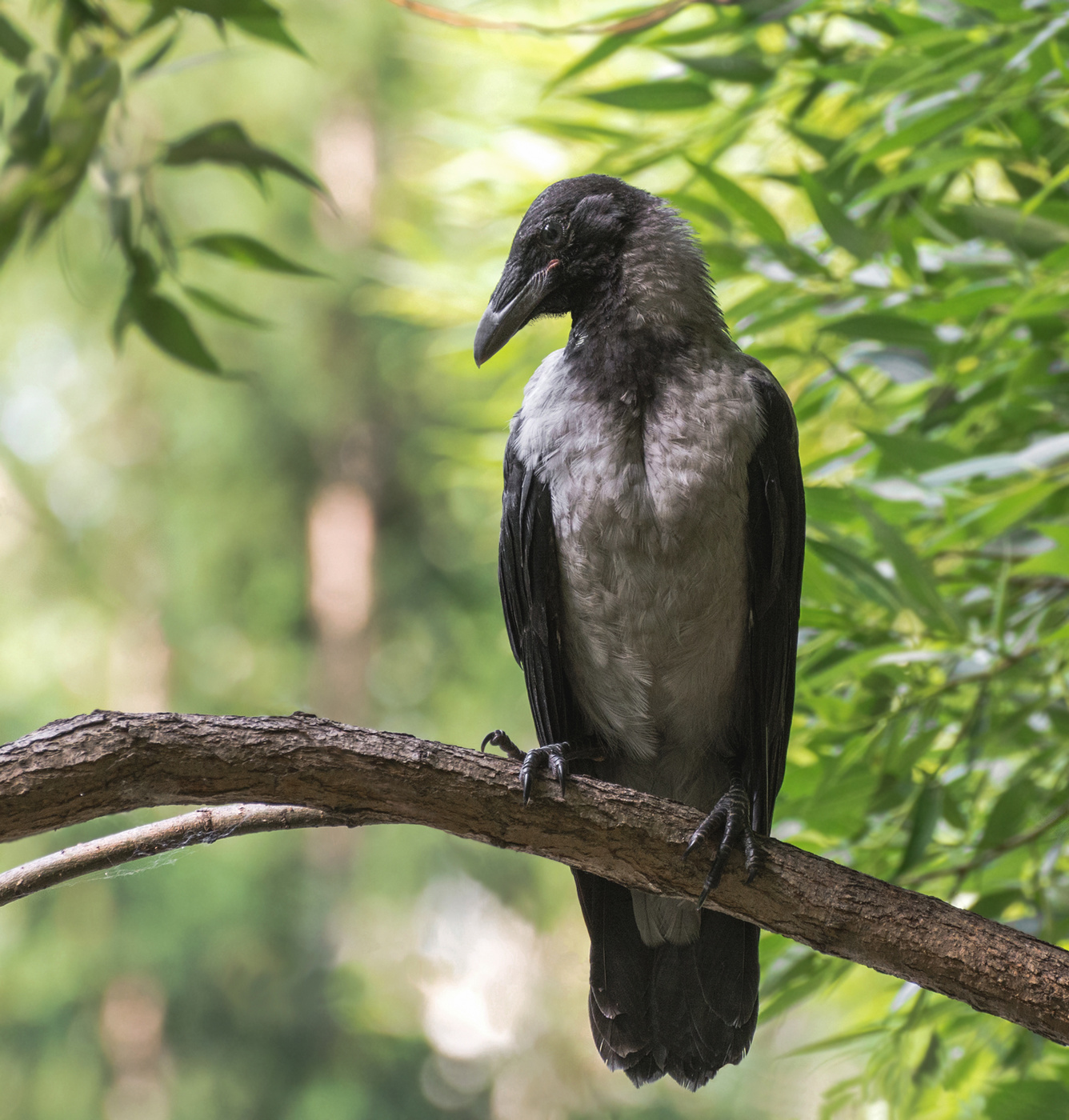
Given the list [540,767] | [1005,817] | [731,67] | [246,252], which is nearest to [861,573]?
[1005,817]

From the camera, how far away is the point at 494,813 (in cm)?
111

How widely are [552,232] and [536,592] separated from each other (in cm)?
51

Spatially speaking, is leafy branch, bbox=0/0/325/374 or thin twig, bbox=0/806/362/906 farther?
leafy branch, bbox=0/0/325/374

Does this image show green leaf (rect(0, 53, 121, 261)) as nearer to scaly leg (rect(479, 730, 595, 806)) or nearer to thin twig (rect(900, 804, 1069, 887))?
scaly leg (rect(479, 730, 595, 806))

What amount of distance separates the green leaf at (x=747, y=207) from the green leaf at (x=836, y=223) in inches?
4.5

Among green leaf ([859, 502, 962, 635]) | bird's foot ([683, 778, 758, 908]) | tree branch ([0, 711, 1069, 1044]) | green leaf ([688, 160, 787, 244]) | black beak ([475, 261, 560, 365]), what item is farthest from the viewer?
green leaf ([688, 160, 787, 244])

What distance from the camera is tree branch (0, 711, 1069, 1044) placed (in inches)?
37.2

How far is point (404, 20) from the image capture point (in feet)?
15.5

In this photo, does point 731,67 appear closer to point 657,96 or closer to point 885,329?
point 657,96

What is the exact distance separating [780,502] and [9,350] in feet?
17.1

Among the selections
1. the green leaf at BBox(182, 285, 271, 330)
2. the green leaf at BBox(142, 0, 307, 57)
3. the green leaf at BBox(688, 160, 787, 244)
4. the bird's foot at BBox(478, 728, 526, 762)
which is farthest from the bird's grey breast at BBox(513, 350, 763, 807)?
the green leaf at BBox(142, 0, 307, 57)

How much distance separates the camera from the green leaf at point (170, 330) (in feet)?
4.50

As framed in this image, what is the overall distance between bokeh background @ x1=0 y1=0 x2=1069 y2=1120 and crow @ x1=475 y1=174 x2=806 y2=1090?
14 cm

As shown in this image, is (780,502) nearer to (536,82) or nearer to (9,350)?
(536,82)
